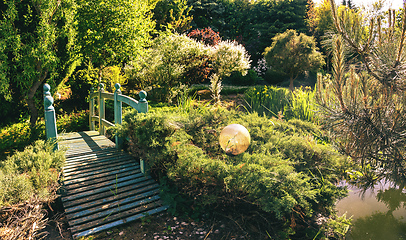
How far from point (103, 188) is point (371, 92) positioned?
3416mm

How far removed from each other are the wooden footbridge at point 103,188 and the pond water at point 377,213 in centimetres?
239

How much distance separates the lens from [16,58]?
17.3 feet

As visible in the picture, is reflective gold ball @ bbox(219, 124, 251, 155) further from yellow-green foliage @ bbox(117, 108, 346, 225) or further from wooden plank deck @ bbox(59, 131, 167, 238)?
wooden plank deck @ bbox(59, 131, 167, 238)

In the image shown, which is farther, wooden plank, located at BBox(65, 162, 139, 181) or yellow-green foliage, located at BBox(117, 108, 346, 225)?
wooden plank, located at BBox(65, 162, 139, 181)

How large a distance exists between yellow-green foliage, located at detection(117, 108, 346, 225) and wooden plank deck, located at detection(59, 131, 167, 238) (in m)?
0.39

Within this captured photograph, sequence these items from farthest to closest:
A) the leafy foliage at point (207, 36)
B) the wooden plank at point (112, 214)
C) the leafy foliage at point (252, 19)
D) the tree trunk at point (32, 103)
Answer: the leafy foliage at point (252, 19) < the leafy foliage at point (207, 36) < the tree trunk at point (32, 103) < the wooden plank at point (112, 214)

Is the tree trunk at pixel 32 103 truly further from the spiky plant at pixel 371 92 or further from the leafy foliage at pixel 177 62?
the spiky plant at pixel 371 92

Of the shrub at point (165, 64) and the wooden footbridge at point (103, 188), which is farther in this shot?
the shrub at point (165, 64)

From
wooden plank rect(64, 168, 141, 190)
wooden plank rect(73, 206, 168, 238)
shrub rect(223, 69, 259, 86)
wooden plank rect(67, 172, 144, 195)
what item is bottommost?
wooden plank rect(73, 206, 168, 238)

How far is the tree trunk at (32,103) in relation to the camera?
5879 mm

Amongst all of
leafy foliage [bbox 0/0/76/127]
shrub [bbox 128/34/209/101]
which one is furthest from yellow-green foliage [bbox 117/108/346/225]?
shrub [bbox 128/34/209/101]

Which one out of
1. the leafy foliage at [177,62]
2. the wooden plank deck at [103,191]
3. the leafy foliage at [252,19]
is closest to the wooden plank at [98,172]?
the wooden plank deck at [103,191]

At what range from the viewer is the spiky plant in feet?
7.79

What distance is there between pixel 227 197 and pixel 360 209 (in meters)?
1.94
